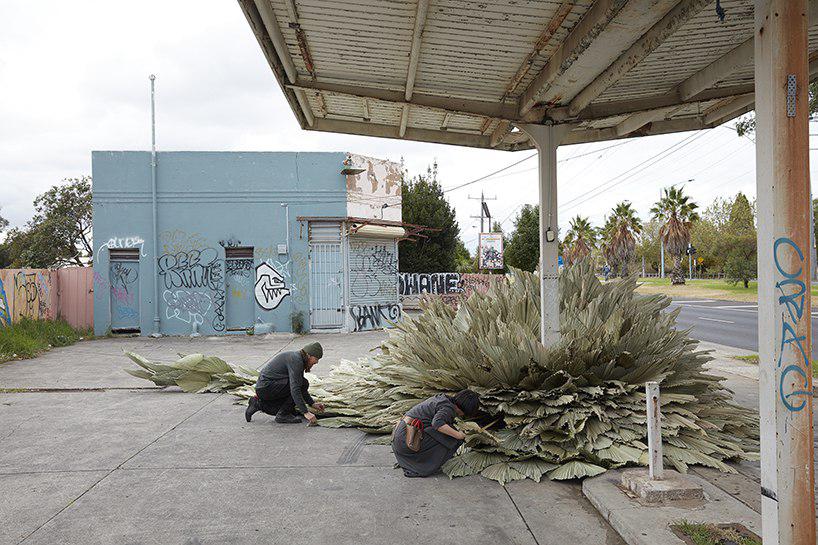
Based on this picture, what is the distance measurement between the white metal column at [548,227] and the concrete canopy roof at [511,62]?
183 millimetres

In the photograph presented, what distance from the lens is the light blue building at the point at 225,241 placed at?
1936 cm

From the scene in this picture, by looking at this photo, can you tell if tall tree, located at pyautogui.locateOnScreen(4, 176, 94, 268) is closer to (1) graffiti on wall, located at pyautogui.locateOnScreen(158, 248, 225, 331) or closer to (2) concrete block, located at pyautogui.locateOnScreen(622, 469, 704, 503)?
(1) graffiti on wall, located at pyautogui.locateOnScreen(158, 248, 225, 331)

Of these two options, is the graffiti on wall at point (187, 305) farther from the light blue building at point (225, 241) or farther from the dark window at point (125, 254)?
the dark window at point (125, 254)

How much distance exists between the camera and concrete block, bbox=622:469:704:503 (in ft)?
15.7

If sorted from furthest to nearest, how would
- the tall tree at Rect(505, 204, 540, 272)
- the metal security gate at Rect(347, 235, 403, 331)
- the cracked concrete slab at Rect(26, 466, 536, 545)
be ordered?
1. the tall tree at Rect(505, 204, 540, 272)
2. the metal security gate at Rect(347, 235, 403, 331)
3. the cracked concrete slab at Rect(26, 466, 536, 545)

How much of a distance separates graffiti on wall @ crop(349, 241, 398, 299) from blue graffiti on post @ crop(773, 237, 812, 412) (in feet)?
56.6

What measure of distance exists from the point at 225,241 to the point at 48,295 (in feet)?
18.2

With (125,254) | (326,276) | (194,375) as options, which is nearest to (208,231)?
(125,254)

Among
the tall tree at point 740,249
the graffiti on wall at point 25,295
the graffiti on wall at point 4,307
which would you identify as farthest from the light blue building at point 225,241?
the tall tree at point 740,249

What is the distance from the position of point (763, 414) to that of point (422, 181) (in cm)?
3419

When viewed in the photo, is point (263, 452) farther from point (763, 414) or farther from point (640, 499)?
point (763, 414)

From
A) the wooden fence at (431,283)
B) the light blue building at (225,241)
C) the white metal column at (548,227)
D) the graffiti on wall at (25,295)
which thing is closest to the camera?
the white metal column at (548,227)

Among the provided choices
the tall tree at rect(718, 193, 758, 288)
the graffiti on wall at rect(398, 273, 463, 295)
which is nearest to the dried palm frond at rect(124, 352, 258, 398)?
the graffiti on wall at rect(398, 273, 463, 295)

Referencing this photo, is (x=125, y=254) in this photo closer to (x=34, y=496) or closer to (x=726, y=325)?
(x=34, y=496)
